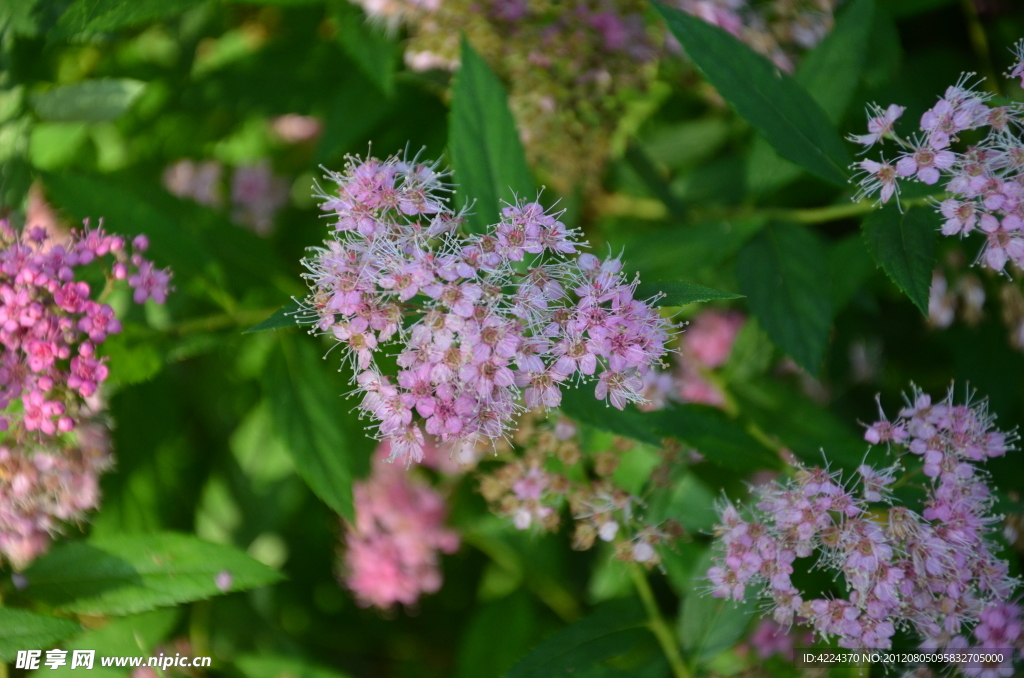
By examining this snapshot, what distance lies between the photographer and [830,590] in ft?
Answer: 4.65

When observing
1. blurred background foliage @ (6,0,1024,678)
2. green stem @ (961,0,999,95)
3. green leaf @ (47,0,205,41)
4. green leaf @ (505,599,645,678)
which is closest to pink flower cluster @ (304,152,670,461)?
blurred background foliage @ (6,0,1024,678)

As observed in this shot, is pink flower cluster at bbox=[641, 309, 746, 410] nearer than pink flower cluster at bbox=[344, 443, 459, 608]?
Yes

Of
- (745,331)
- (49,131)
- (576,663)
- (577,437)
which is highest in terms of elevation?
(49,131)

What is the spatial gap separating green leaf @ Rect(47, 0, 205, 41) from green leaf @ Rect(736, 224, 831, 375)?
54.0 inches

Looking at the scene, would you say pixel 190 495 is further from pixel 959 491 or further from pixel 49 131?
pixel 959 491

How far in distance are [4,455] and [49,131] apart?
1281 millimetres

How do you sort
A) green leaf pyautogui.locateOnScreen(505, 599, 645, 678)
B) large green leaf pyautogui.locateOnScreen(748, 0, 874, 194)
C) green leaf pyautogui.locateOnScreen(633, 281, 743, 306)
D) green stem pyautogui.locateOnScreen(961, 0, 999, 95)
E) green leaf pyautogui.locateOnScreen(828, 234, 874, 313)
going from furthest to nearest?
green stem pyautogui.locateOnScreen(961, 0, 999, 95), green leaf pyautogui.locateOnScreen(828, 234, 874, 313), large green leaf pyautogui.locateOnScreen(748, 0, 874, 194), green leaf pyautogui.locateOnScreen(505, 599, 645, 678), green leaf pyautogui.locateOnScreen(633, 281, 743, 306)

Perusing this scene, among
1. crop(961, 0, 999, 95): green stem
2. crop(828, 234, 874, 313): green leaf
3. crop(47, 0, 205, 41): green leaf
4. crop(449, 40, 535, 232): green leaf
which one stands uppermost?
crop(961, 0, 999, 95): green stem

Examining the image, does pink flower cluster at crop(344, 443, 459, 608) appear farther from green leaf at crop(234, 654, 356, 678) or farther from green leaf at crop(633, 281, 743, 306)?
green leaf at crop(633, 281, 743, 306)

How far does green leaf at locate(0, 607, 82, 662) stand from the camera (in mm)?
1387

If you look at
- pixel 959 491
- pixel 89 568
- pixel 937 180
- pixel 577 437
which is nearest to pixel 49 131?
pixel 89 568

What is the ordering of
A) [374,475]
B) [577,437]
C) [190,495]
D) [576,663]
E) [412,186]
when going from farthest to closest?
[374,475] → [190,495] → [577,437] → [576,663] → [412,186]

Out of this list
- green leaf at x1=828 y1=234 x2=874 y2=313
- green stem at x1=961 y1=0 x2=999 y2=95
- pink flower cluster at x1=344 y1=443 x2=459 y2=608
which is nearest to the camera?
green leaf at x1=828 y1=234 x2=874 y2=313

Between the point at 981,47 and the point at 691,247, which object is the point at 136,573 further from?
the point at 981,47
